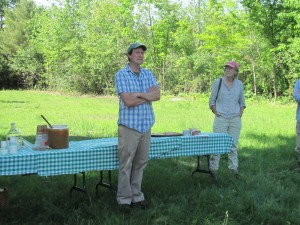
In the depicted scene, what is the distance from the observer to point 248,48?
24.6 meters

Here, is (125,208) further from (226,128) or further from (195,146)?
(226,128)

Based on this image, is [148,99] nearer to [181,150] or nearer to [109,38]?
[181,150]

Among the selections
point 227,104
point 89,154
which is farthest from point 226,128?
point 89,154

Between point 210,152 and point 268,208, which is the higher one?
point 210,152

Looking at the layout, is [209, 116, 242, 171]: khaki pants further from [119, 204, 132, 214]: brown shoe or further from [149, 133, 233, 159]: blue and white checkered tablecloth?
[119, 204, 132, 214]: brown shoe

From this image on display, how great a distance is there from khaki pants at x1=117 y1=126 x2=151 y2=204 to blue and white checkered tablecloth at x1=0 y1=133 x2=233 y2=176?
0.52 feet

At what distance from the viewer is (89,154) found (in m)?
4.55

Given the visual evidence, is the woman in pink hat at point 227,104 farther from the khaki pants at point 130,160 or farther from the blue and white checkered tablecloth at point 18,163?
the blue and white checkered tablecloth at point 18,163

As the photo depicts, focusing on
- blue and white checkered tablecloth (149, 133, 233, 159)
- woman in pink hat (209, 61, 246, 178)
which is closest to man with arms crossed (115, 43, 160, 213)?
blue and white checkered tablecloth (149, 133, 233, 159)

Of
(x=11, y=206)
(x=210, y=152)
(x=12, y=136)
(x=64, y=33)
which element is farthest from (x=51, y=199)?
(x=64, y=33)

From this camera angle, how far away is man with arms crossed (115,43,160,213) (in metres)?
4.56

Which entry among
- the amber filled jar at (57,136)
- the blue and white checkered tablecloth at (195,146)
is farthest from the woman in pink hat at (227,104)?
the amber filled jar at (57,136)

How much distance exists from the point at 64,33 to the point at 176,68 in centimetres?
1257

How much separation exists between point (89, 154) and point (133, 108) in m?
0.72
